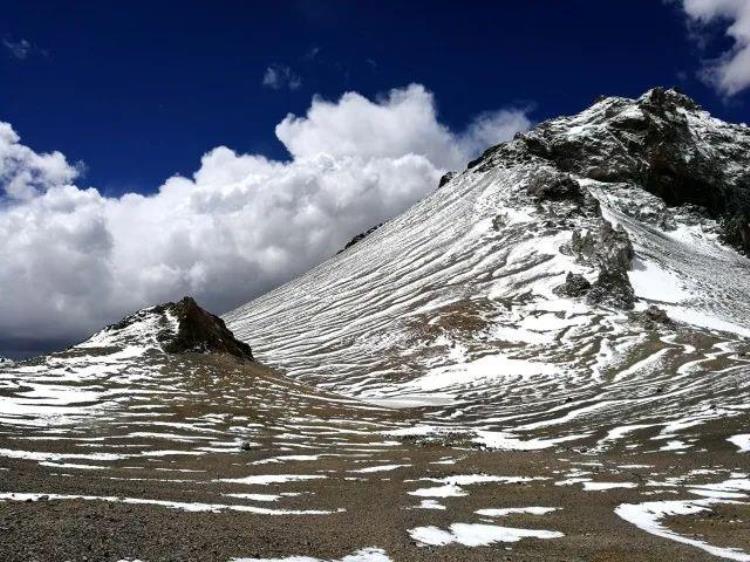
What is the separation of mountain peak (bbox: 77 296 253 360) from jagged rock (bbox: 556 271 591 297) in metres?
67.8

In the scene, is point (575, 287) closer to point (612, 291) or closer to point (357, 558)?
point (612, 291)

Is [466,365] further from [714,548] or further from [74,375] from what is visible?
[714,548]

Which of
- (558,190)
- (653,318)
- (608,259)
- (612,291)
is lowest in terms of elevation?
(653,318)

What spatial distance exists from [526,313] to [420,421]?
6182 cm

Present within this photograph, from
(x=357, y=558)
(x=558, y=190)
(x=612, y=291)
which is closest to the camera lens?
(x=357, y=558)

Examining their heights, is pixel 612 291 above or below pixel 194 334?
above

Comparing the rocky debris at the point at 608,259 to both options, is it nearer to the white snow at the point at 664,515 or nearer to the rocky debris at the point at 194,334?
the rocky debris at the point at 194,334

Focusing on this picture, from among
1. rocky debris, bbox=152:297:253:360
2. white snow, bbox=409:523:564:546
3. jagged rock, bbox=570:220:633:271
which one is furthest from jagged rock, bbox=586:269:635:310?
white snow, bbox=409:523:564:546

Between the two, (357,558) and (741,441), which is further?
(741,441)

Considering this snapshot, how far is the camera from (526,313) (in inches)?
4488

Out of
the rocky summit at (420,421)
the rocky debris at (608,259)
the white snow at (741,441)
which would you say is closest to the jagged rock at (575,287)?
the rocky summit at (420,421)

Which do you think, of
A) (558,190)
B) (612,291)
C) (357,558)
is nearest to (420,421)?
(357,558)

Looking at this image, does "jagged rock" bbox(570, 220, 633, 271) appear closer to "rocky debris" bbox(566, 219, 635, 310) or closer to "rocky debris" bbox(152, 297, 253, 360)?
"rocky debris" bbox(566, 219, 635, 310)

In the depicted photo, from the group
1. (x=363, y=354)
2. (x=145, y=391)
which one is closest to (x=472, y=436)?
(x=145, y=391)
